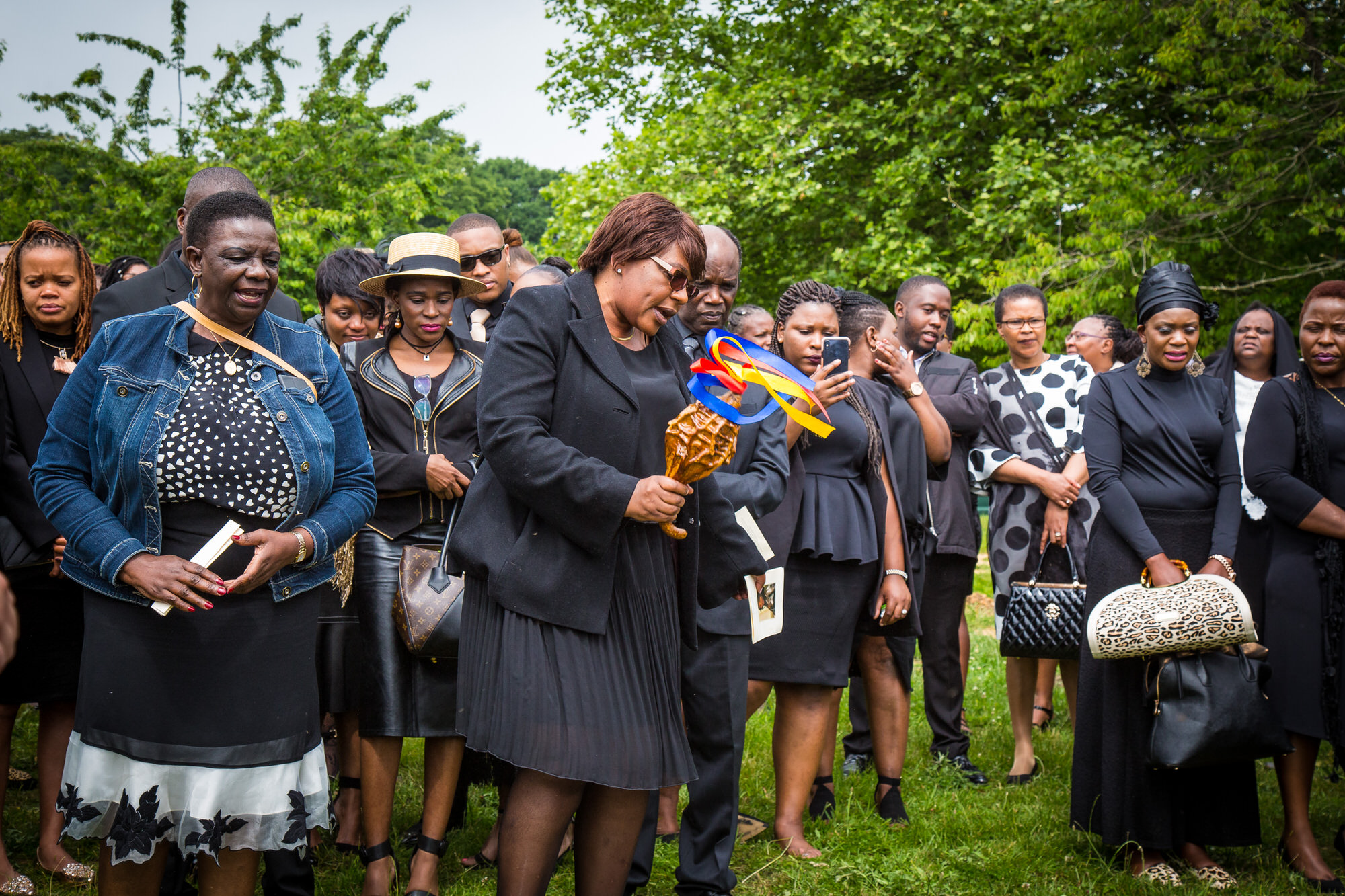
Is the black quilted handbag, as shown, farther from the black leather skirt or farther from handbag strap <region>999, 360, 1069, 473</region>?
the black leather skirt

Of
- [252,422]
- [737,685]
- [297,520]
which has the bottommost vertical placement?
[737,685]

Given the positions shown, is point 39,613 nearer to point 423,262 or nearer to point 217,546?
point 217,546

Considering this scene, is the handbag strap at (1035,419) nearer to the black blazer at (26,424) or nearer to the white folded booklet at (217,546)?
the white folded booklet at (217,546)

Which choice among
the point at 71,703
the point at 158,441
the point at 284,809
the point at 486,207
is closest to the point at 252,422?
the point at 158,441

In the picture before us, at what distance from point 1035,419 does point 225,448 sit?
4.86 m

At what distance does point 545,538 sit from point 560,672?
1.21ft

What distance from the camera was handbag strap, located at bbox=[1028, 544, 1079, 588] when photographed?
245 inches

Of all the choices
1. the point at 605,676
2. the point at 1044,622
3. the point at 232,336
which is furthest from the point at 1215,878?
the point at 232,336

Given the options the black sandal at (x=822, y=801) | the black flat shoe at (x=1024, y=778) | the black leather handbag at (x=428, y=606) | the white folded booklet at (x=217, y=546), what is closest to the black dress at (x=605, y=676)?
the white folded booklet at (x=217, y=546)

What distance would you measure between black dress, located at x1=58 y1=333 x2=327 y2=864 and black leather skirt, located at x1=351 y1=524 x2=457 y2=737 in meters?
0.93

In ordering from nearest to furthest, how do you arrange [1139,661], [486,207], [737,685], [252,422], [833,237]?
[252,422] < [737,685] < [1139,661] < [833,237] < [486,207]

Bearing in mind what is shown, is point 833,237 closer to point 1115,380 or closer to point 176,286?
point 1115,380

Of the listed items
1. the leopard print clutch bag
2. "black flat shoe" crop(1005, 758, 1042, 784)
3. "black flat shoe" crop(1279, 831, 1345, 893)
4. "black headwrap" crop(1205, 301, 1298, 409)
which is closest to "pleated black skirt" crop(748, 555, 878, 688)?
the leopard print clutch bag

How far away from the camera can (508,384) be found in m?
3.11
